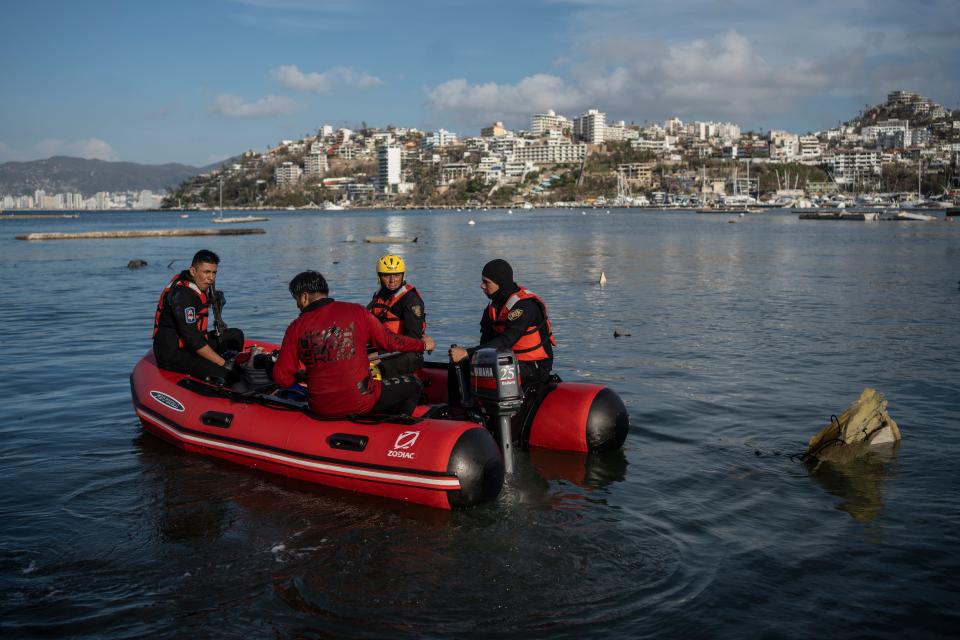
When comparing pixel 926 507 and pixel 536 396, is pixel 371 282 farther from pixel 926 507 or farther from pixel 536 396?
pixel 926 507

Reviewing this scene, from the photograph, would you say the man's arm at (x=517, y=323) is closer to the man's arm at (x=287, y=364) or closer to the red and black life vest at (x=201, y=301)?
the man's arm at (x=287, y=364)

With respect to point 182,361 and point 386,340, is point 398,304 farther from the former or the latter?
point 182,361

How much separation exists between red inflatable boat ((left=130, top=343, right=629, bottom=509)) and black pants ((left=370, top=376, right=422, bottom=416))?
0.44 ft

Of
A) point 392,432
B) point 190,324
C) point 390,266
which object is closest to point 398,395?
point 392,432

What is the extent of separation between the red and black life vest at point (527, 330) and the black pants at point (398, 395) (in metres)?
1.01

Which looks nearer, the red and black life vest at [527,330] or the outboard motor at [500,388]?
the outboard motor at [500,388]

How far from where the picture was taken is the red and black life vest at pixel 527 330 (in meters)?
7.46

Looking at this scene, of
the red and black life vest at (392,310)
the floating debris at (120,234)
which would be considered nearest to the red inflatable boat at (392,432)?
the red and black life vest at (392,310)

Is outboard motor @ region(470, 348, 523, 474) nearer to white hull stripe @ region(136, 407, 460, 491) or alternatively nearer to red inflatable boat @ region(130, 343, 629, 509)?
red inflatable boat @ region(130, 343, 629, 509)

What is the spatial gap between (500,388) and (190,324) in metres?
3.65

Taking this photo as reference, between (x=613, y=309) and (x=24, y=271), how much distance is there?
89.6ft

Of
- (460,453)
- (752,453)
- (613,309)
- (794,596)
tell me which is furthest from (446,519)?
(613,309)

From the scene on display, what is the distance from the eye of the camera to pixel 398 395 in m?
Answer: 6.88

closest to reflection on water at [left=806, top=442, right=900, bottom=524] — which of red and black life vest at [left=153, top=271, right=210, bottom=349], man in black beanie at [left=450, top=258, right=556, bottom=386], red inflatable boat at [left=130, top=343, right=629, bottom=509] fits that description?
red inflatable boat at [left=130, top=343, right=629, bottom=509]
